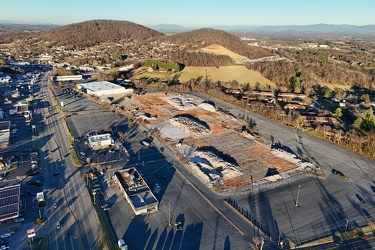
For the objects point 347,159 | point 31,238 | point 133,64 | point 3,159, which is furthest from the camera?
point 133,64

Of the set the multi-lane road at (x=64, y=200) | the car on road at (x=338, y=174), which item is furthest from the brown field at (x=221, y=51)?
the multi-lane road at (x=64, y=200)

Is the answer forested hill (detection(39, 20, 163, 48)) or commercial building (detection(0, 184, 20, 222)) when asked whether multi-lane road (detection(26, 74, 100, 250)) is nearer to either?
commercial building (detection(0, 184, 20, 222))

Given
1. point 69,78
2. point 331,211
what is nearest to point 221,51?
point 69,78

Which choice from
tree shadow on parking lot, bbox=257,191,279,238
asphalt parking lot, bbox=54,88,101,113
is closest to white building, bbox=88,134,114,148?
asphalt parking lot, bbox=54,88,101,113

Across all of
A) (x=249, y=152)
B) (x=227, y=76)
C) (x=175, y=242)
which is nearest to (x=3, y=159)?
(x=175, y=242)

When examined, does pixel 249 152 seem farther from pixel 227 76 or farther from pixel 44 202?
pixel 227 76

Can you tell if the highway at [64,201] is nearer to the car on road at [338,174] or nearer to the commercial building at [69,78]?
the car on road at [338,174]

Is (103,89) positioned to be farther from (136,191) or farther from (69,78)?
(136,191)
